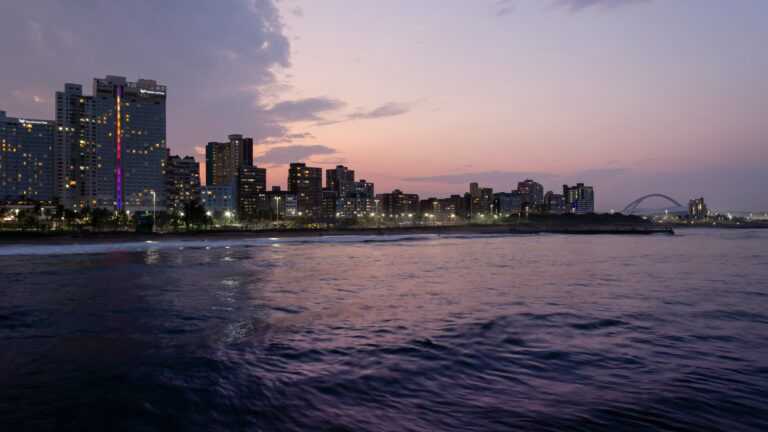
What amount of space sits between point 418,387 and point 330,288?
64.3ft

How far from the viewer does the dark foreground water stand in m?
10.1

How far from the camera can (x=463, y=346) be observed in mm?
15695

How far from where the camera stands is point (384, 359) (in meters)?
14.2

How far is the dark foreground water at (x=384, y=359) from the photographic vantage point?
10.1 m

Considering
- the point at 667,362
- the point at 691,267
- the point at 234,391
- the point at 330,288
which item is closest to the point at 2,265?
the point at 330,288

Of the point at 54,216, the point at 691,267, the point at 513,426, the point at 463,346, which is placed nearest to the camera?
the point at 513,426

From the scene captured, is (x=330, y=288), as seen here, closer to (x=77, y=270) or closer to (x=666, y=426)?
(x=666, y=426)

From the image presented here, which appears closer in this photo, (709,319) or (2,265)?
(709,319)

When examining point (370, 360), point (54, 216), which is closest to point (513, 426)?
point (370, 360)

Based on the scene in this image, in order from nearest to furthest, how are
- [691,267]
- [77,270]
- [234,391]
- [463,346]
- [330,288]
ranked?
1. [234,391]
2. [463,346]
3. [330,288]
4. [77,270]
5. [691,267]

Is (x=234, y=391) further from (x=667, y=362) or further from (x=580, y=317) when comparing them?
(x=580, y=317)

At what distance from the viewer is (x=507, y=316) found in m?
20.8

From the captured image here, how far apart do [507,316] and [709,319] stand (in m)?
8.96

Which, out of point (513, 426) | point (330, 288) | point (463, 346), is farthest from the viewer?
point (330, 288)
